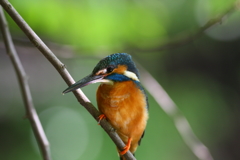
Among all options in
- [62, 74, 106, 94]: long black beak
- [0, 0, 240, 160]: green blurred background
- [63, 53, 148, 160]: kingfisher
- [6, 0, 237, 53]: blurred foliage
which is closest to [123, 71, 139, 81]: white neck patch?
[63, 53, 148, 160]: kingfisher

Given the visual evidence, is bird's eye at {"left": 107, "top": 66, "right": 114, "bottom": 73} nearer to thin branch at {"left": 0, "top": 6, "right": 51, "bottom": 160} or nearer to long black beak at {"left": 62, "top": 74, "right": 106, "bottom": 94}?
long black beak at {"left": 62, "top": 74, "right": 106, "bottom": 94}

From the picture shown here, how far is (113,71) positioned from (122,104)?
119 millimetres

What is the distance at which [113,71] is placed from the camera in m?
0.93

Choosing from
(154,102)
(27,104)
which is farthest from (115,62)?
(154,102)

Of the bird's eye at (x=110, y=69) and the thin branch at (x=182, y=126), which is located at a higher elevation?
the bird's eye at (x=110, y=69)

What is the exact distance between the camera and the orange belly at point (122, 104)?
0.95 meters

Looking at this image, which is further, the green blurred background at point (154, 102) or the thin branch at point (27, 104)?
the green blurred background at point (154, 102)

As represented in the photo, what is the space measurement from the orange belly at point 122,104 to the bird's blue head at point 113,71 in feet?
0.09

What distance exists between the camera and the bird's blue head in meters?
0.87

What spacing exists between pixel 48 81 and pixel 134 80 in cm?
146

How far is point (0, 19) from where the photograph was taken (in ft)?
3.03

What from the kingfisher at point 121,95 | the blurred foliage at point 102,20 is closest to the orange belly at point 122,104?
the kingfisher at point 121,95

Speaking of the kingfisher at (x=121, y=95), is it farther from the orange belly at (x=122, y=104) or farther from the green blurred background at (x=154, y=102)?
the green blurred background at (x=154, y=102)

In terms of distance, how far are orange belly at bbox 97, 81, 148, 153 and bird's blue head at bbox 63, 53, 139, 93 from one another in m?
0.03
